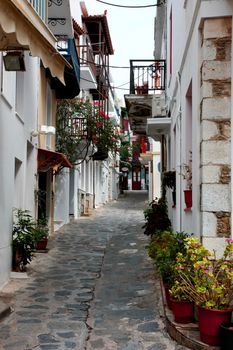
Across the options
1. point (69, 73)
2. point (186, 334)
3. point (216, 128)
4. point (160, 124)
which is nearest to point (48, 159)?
point (69, 73)

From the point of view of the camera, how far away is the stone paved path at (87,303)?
554cm

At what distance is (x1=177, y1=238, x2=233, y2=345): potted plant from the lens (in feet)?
15.7

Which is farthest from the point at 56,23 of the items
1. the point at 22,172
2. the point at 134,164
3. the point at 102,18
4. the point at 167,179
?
the point at 134,164

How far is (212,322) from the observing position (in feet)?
15.6

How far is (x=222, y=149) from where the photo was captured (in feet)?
17.9

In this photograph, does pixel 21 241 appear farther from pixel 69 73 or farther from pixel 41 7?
pixel 69 73

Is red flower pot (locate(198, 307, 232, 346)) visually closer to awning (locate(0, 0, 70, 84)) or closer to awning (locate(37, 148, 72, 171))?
awning (locate(0, 0, 70, 84))

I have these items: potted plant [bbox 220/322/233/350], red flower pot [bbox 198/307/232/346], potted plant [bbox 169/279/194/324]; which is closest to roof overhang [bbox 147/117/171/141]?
potted plant [bbox 169/279/194/324]

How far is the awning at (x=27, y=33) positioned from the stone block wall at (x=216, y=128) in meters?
1.79

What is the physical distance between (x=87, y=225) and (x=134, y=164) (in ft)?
119

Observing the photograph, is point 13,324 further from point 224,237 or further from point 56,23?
point 56,23

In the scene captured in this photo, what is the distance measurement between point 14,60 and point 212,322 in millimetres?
4483

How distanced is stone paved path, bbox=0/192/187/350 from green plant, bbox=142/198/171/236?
690mm

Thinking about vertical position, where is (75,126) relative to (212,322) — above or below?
above
